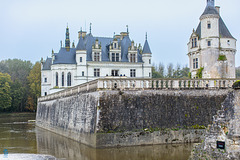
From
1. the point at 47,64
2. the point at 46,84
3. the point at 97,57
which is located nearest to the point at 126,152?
the point at 97,57

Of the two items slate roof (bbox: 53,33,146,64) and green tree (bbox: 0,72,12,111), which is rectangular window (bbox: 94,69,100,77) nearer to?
slate roof (bbox: 53,33,146,64)

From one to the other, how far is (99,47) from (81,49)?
8.09 feet

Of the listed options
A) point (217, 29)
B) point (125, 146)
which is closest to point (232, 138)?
point (125, 146)

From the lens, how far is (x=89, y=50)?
142 feet

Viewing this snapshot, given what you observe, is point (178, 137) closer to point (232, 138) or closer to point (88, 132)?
point (88, 132)

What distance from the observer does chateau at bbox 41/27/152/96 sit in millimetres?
42344

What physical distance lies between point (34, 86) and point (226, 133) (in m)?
57.2

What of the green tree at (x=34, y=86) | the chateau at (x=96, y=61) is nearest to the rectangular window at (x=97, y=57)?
the chateau at (x=96, y=61)

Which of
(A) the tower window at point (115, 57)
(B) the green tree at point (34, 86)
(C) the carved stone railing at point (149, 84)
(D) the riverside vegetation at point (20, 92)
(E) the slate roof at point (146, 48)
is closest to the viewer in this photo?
(C) the carved stone railing at point (149, 84)

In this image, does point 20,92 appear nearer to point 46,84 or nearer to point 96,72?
point 46,84

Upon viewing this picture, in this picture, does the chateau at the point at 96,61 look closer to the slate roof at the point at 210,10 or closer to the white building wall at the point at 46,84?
the white building wall at the point at 46,84

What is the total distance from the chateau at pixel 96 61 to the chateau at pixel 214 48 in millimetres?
16453

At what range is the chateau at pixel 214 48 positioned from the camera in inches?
1063

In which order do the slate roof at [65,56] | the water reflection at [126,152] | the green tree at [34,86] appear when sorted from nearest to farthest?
the water reflection at [126,152], the slate roof at [65,56], the green tree at [34,86]
